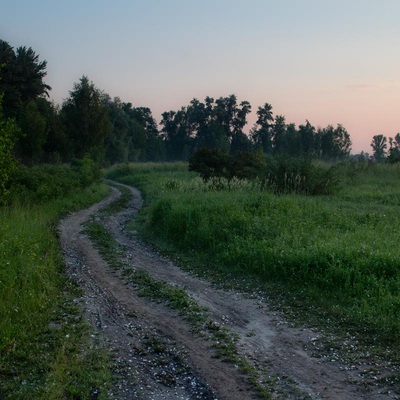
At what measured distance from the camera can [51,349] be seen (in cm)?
651

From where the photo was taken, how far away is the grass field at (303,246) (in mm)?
8414

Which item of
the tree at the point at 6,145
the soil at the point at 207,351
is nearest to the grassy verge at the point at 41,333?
the soil at the point at 207,351

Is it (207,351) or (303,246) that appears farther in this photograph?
(303,246)

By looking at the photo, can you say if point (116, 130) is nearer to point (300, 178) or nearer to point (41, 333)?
point (300, 178)

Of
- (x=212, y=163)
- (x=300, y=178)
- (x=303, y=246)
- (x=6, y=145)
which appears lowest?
(x=303, y=246)

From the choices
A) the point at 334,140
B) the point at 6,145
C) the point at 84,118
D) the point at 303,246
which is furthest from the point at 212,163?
the point at 334,140

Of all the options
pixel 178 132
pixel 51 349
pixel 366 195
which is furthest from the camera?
pixel 178 132

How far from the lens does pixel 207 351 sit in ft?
21.6

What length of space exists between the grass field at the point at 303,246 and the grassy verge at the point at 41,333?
351 centimetres

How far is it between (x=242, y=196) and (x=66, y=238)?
610cm

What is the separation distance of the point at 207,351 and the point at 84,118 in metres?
36.8

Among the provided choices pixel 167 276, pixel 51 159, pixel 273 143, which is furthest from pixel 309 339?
pixel 273 143

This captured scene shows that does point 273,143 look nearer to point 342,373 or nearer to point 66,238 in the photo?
point 66,238

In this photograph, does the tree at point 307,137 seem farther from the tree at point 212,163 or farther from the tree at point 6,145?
the tree at point 6,145
